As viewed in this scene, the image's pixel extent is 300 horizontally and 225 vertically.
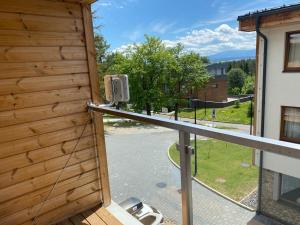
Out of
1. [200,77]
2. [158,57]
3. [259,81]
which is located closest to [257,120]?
[259,81]

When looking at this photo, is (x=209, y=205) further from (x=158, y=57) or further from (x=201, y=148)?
(x=158, y=57)

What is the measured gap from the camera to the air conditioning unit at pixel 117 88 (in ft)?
5.42

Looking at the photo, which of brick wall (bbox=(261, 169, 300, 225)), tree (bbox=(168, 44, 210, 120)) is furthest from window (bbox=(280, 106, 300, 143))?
tree (bbox=(168, 44, 210, 120))

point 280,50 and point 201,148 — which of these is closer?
point 201,148

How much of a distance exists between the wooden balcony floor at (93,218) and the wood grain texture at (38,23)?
1.36 meters

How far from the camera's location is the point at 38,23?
1.58 m

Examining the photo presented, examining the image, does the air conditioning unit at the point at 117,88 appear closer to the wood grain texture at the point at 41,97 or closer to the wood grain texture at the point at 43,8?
the wood grain texture at the point at 41,97

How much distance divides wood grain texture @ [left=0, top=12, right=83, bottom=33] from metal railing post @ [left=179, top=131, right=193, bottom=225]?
114 cm

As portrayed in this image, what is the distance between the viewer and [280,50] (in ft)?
16.6

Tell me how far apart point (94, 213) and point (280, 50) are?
15.8 feet

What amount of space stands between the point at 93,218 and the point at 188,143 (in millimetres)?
1190

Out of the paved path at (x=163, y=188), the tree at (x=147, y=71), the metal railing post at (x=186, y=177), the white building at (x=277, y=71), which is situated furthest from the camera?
the tree at (x=147, y=71)

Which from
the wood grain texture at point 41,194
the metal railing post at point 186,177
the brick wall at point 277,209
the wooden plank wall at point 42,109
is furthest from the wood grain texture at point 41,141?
the brick wall at point 277,209

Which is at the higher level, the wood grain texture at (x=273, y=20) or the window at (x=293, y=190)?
the wood grain texture at (x=273, y=20)
